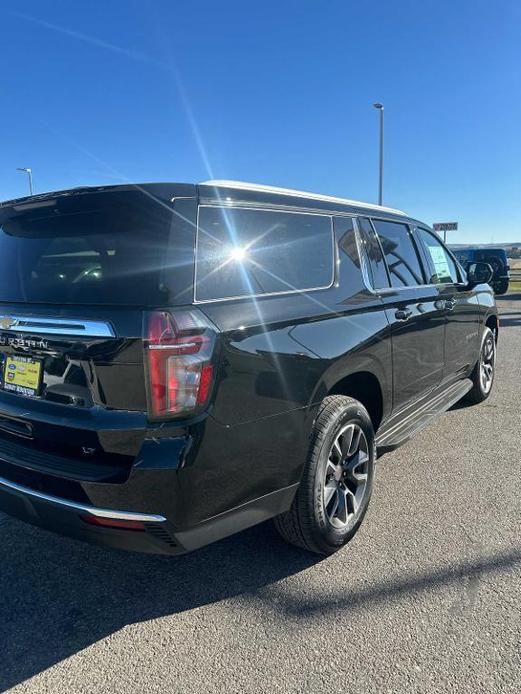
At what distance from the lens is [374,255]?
3.46 m

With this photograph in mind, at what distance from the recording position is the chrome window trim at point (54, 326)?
204cm

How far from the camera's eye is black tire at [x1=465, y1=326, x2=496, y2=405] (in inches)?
216

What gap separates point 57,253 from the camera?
246 centimetres

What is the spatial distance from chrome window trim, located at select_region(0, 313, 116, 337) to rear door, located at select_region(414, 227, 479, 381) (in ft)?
10.2

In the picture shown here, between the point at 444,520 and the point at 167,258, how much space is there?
2.34 meters

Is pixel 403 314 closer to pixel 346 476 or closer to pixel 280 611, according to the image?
pixel 346 476

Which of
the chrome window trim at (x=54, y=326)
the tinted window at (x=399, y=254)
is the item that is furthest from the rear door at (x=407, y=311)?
the chrome window trim at (x=54, y=326)

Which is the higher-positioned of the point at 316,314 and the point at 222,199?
the point at 222,199

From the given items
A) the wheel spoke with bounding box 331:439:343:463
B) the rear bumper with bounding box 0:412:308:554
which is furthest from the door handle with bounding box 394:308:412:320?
the rear bumper with bounding box 0:412:308:554

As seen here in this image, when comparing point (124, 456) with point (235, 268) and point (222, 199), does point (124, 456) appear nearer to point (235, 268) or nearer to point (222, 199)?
point (235, 268)

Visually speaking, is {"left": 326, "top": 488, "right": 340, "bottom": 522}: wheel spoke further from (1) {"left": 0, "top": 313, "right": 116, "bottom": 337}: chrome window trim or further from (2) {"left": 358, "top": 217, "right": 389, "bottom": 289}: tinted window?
(1) {"left": 0, "top": 313, "right": 116, "bottom": 337}: chrome window trim

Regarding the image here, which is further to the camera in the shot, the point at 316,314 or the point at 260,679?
the point at 316,314

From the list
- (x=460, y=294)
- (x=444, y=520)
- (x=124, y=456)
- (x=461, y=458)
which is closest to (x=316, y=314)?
(x=124, y=456)

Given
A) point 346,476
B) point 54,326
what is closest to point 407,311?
point 346,476
